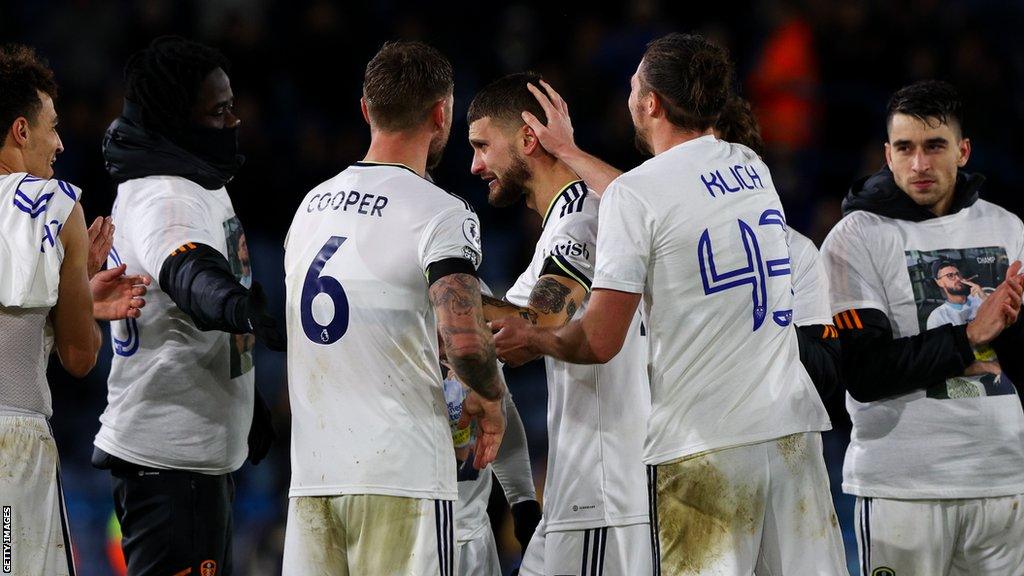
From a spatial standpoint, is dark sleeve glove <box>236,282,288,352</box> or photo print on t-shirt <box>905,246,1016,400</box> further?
photo print on t-shirt <box>905,246,1016,400</box>

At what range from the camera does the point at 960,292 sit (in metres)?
5.37

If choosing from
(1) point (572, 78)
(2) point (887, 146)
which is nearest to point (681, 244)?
(2) point (887, 146)

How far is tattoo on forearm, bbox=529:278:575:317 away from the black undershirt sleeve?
1.84 ft

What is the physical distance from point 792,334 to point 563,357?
2.77 feet

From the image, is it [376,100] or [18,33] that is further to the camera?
[18,33]

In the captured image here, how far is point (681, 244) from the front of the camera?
4.23m

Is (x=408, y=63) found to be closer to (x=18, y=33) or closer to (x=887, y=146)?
(x=887, y=146)

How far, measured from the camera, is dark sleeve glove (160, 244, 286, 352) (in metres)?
4.71

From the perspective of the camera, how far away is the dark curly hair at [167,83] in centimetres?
563

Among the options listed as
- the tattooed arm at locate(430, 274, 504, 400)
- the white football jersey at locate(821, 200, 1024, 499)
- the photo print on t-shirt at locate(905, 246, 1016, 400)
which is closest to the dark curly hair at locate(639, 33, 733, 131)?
the tattooed arm at locate(430, 274, 504, 400)

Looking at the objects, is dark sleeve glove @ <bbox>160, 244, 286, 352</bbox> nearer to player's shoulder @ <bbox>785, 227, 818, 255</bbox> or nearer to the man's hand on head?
the man's hand on head

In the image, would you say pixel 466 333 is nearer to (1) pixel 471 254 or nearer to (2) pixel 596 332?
(1) pixel 471 254

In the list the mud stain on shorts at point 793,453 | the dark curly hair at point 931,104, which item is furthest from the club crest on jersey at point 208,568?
the dark curly hair at point 931,104

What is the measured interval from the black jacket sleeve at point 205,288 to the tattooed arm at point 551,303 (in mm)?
992
